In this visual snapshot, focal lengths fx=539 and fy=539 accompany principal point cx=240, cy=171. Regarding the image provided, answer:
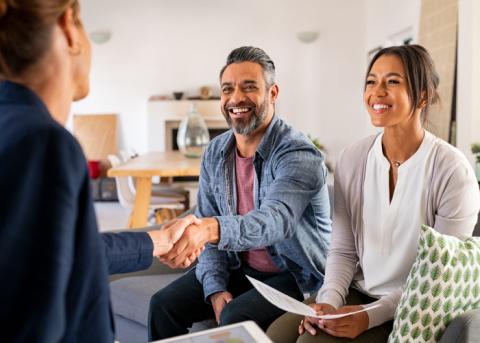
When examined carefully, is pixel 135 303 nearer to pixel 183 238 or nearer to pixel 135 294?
pixel 135 294

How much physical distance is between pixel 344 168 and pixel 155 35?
6.31 meters

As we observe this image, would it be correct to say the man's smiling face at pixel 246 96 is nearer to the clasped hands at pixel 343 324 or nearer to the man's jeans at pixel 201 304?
the man's jeans at pixel 201 304

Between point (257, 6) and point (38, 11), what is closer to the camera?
point (38, 11)

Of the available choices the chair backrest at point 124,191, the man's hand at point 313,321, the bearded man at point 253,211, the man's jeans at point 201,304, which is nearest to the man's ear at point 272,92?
the bearded man at point 253,211

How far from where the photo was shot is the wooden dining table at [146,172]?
3578 millimetres

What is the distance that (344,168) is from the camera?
66.7 inches

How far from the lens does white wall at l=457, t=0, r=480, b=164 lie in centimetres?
371

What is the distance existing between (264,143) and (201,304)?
1.97 ft

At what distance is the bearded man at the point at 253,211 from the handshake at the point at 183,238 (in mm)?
36

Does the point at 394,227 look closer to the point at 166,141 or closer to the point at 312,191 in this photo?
the point at 312,191

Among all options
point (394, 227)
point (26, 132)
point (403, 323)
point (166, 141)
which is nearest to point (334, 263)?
point (394, 227)

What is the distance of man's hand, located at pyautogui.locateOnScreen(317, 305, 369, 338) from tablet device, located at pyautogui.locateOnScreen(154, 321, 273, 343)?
377mm

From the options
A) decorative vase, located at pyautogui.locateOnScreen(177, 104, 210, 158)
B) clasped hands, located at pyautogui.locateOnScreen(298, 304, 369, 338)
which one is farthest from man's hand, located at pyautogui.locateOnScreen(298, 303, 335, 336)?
decorative vase, located at pyautogui.locateOnScreen(177, 104, 210, 158)

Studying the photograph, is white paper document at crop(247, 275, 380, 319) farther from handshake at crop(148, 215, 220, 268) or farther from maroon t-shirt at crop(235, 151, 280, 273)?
maroon t-shirt at crop(235, 151, 280, 273)
